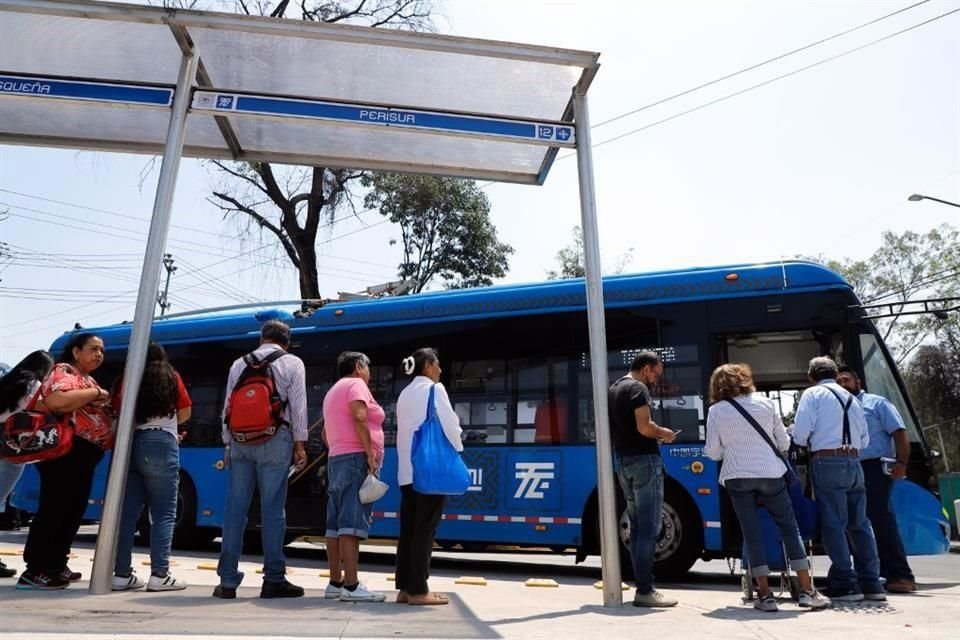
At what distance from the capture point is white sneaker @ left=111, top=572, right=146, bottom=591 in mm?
5773

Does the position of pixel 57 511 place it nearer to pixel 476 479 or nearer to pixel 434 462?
pixel 434 462

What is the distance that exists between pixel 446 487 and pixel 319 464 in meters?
5.04

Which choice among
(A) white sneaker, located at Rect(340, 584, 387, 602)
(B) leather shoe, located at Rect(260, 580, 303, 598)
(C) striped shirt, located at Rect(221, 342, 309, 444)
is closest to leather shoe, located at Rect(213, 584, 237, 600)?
(B) leather shoe, located at Rect(260, 580, 303, 598)

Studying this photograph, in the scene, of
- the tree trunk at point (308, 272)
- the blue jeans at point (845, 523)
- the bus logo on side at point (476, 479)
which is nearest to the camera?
the blue jeans at point (845, 523)

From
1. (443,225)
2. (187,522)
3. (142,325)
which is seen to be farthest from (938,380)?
(142,325)

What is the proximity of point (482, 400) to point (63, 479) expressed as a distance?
4701mm

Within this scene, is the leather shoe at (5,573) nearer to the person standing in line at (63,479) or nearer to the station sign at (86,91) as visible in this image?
the person standing in line at (63,479)

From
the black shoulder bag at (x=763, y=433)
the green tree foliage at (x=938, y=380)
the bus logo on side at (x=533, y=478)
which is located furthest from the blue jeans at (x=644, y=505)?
the green tree foliage at (x=938, y=380)

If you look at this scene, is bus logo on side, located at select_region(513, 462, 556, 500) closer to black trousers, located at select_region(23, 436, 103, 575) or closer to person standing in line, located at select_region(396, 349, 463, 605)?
person standing in line, located at select_region(396, 349, 463, 605)

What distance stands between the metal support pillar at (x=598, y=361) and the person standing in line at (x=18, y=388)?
154 inches

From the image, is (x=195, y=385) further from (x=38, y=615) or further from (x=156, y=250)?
(x=38, y=615)

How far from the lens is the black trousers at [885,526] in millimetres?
6785

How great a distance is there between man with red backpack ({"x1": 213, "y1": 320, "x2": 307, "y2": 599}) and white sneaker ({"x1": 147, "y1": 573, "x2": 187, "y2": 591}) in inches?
18.4

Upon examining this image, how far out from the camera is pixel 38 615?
176 inches
